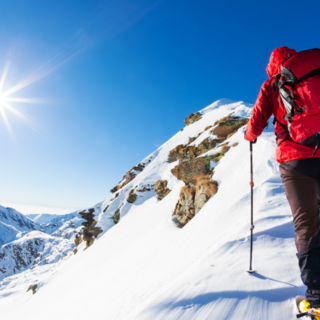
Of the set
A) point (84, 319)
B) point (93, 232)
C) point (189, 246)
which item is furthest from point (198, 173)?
point (93, 232)

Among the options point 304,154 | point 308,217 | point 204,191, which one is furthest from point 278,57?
point 204,191

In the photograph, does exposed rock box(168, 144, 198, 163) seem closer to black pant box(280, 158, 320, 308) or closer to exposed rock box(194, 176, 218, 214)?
exposed rock box(194, 176, 218, 214)

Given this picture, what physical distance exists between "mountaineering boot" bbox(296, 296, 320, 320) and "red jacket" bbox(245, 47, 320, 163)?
4.70 feet

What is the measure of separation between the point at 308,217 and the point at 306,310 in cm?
93

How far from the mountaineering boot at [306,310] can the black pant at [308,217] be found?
5cm

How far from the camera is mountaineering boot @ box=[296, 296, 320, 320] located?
1.78 m

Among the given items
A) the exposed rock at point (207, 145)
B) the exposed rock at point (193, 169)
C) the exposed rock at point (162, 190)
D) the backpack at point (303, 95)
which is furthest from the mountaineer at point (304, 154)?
the exposed rock at point (162, 190)

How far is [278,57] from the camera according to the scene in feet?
6.93

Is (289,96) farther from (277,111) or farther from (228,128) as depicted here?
(228,128)

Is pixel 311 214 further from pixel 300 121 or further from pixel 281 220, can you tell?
pixel 281 220

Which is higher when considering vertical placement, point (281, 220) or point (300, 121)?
point (300, 121)

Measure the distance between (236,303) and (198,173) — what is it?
9.54 metres

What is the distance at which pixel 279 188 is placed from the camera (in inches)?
210

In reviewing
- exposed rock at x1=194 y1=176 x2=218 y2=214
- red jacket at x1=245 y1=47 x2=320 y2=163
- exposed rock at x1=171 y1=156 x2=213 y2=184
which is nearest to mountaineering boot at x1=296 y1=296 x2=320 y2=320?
red jacket at x1=245 y1=47 x2=320 y2=163
